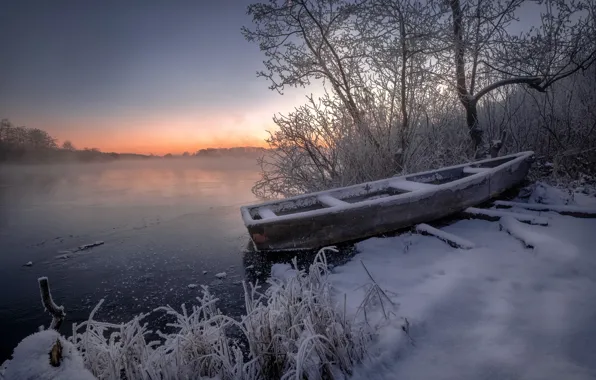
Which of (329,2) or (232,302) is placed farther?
(329,2)

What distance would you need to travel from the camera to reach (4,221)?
8867 mm

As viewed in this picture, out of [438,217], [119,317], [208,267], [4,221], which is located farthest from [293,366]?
[4,221]

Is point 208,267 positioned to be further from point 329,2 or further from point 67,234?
point 329,2

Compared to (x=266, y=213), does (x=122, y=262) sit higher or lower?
lower

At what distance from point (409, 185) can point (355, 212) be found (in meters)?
1.57

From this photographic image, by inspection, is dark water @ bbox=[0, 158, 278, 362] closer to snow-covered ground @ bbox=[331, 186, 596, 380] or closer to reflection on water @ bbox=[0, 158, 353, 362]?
reflection on water @ bbox=[0, 158, 353, 362]

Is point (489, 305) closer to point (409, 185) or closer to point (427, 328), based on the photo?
point (427, 328)

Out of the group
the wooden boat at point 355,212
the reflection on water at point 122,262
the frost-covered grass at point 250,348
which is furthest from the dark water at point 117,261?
the frost-covered grass at point 250,348

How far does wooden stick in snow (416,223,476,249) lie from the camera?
3678 millimetres

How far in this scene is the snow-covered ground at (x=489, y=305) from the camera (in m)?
1.89

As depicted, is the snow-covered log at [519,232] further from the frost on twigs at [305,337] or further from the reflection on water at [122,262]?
the frost on twigs at [305,337]

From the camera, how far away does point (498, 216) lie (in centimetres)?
448

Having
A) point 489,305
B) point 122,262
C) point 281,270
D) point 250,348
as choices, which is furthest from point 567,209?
point 122,262

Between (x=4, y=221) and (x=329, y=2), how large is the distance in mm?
10956
